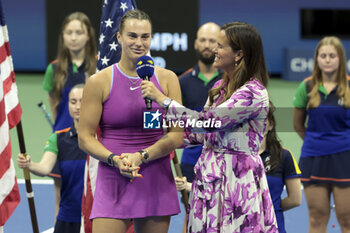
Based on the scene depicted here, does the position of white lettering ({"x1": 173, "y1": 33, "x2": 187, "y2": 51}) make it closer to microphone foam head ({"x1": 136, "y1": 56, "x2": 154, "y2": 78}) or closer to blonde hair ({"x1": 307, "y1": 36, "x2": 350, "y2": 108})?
blonde hair ({"x1": 307, "y1": 36, "x2": 350, "y2": 108})

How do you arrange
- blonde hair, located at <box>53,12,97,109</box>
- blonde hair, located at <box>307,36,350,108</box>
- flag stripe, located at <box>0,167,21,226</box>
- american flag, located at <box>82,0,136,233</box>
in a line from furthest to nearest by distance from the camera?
blonde hair, located at <box>53,12,97,109</box> < blonde hair, located at <box>307,36,350,108</box> < american flag, located at <box>82,0,136,233</box> < flag stripe, located at <box>0,167,21,226</box>

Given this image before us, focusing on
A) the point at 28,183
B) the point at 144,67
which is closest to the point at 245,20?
the point at 28,183

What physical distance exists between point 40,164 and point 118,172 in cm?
173

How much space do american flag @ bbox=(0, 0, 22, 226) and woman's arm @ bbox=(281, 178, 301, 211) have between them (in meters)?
2.13

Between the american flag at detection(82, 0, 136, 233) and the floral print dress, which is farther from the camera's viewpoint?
the american flag at detection(82, 0, 136, 233)

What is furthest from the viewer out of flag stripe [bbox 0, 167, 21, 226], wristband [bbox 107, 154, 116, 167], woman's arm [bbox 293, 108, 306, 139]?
woman's arm [bbox 293, 108, 306, 139]

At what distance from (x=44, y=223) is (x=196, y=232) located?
411 cm

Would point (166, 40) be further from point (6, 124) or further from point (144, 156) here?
point (144, 156)

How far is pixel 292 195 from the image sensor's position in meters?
5.57

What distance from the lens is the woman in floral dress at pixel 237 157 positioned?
4184mm

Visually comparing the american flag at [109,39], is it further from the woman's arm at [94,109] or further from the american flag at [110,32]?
the woman's arm at [94,109]

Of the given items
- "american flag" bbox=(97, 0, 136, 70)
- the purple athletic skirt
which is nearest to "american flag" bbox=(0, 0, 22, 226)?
"american flag" bbox=(97, 0, 136, 70)

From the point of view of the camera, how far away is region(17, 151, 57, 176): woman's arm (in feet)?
18.6

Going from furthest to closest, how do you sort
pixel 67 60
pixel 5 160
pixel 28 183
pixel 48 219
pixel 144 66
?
pixel 48 219, pixel 67 60, pixel 28 183, pixel 5 160, pixel 144 66
